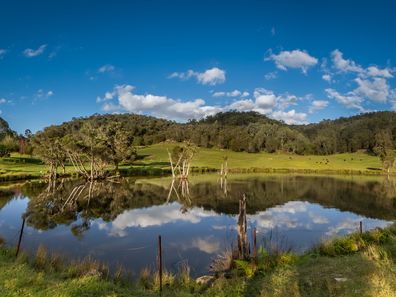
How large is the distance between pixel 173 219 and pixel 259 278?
21958mm

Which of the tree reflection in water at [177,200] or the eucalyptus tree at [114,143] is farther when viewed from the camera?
the eucalyptus tree at [114,143]

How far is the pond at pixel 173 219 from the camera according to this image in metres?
23.2


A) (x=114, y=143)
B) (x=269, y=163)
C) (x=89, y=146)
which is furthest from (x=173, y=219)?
(x=269, y=163)

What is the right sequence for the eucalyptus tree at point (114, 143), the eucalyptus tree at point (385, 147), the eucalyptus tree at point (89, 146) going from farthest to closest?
the eucalyptus tree at point (385, 147), the eucalyptus tree at point (114, 143), the eucalyptus tree at point (89, 146)

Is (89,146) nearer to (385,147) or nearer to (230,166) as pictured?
(230,166)

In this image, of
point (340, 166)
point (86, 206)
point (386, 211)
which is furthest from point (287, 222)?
point (340, 166)

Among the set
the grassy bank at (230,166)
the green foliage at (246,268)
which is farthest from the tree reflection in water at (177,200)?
the grassy bank at (230,166)

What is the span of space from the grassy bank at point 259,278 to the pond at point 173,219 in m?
3.69

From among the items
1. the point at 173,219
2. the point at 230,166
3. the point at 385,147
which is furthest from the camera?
the point at 385,147

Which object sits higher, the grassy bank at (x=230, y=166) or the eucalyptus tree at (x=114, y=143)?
the eucalyptus tree at (x=114, y=143)

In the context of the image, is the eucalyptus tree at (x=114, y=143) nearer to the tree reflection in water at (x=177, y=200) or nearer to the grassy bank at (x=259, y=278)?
the tree reflection in water at (x=177, y=200)

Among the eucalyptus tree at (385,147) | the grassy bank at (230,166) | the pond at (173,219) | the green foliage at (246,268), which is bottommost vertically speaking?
Result: the pond at (173,219)

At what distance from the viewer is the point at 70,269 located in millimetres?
14844

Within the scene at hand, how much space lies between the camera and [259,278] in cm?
1451
